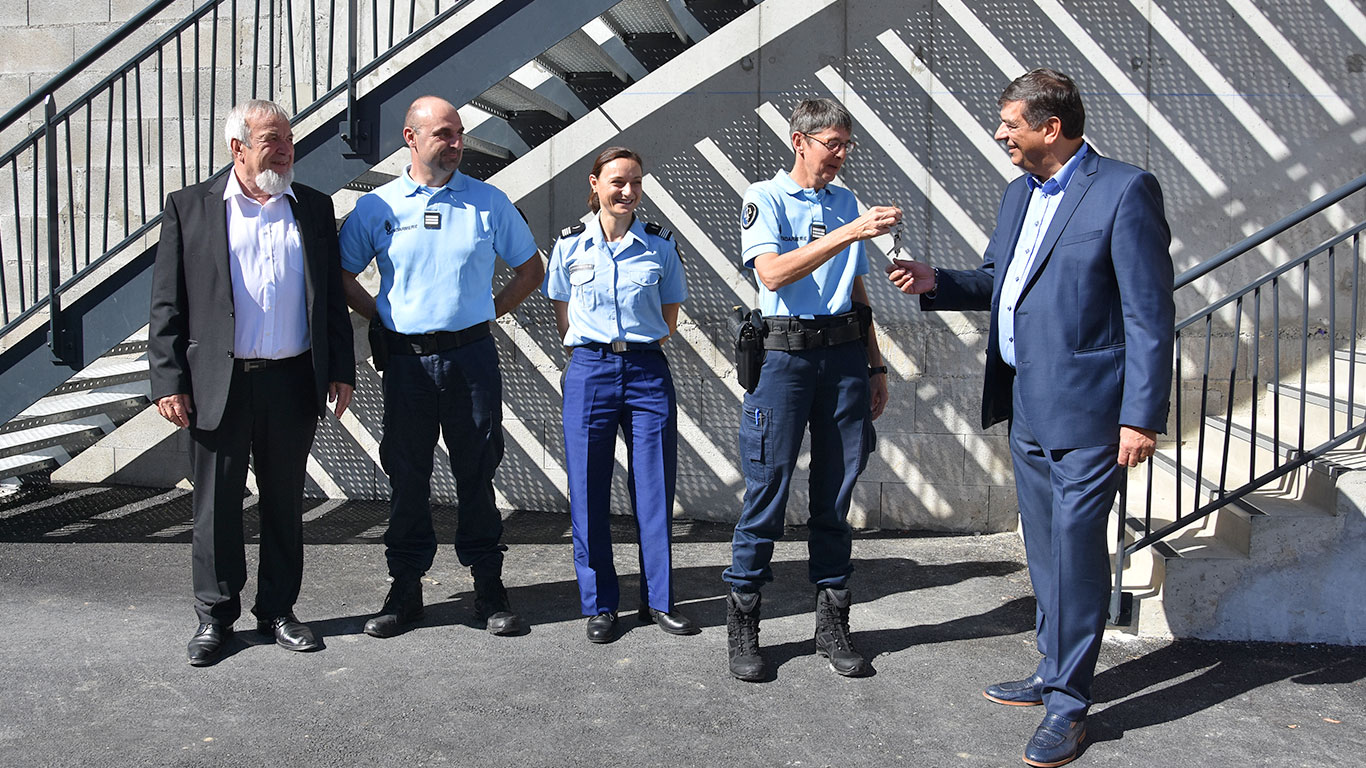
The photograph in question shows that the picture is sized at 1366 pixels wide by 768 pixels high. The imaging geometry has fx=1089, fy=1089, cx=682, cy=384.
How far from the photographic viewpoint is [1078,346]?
317cm

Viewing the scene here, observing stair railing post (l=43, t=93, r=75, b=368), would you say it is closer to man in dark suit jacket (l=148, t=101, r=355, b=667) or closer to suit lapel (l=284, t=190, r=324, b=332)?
man in dark suit jacket (l=148, t=101, r=355, b=667)

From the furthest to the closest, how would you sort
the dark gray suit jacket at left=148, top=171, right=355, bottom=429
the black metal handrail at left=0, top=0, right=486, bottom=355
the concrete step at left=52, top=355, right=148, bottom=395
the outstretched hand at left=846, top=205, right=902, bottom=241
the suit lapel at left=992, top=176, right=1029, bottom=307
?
the black metal handrail at left=0, top=0, right=486, bottom=355, the concrete step at left=52, top=355, right=148, bottom=395, the dark gray suit jacket at left=148, top=171, right=355, bottom=429, the suit lapel at left=992, top=176, right=1029, bottom=307, the outstretched hand at left=846, top=205, right=902, bottom=241

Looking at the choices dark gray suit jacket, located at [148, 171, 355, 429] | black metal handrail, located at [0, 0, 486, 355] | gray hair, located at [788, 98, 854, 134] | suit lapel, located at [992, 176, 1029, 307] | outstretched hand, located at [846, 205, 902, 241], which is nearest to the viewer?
outstretched hand, located at [846, 205, 902, 241]

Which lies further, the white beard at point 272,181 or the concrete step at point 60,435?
the concrete step at point 60,435

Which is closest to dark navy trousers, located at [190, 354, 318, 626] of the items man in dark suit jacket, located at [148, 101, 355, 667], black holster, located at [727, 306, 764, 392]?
man in dark suit jacket, located at [148, 101, 355, 667]

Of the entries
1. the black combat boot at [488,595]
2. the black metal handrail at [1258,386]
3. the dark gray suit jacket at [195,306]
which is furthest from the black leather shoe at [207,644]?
the black metal handrail at [1258,386]

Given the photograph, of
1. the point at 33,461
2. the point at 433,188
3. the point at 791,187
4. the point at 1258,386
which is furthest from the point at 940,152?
the point at 33,461

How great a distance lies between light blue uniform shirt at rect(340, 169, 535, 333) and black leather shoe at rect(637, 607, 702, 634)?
1.30m

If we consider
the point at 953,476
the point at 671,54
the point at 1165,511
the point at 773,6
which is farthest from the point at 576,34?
the point at 1165,511

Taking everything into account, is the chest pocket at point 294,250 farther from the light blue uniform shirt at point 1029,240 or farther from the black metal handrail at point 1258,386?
the black metal handrail at point 1258,386

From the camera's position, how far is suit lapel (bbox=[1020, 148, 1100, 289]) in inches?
125

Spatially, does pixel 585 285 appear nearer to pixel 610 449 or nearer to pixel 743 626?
pixel 610 449

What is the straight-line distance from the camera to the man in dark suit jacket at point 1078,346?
3.07 metres

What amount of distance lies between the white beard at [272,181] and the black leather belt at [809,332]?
5.83 ft
